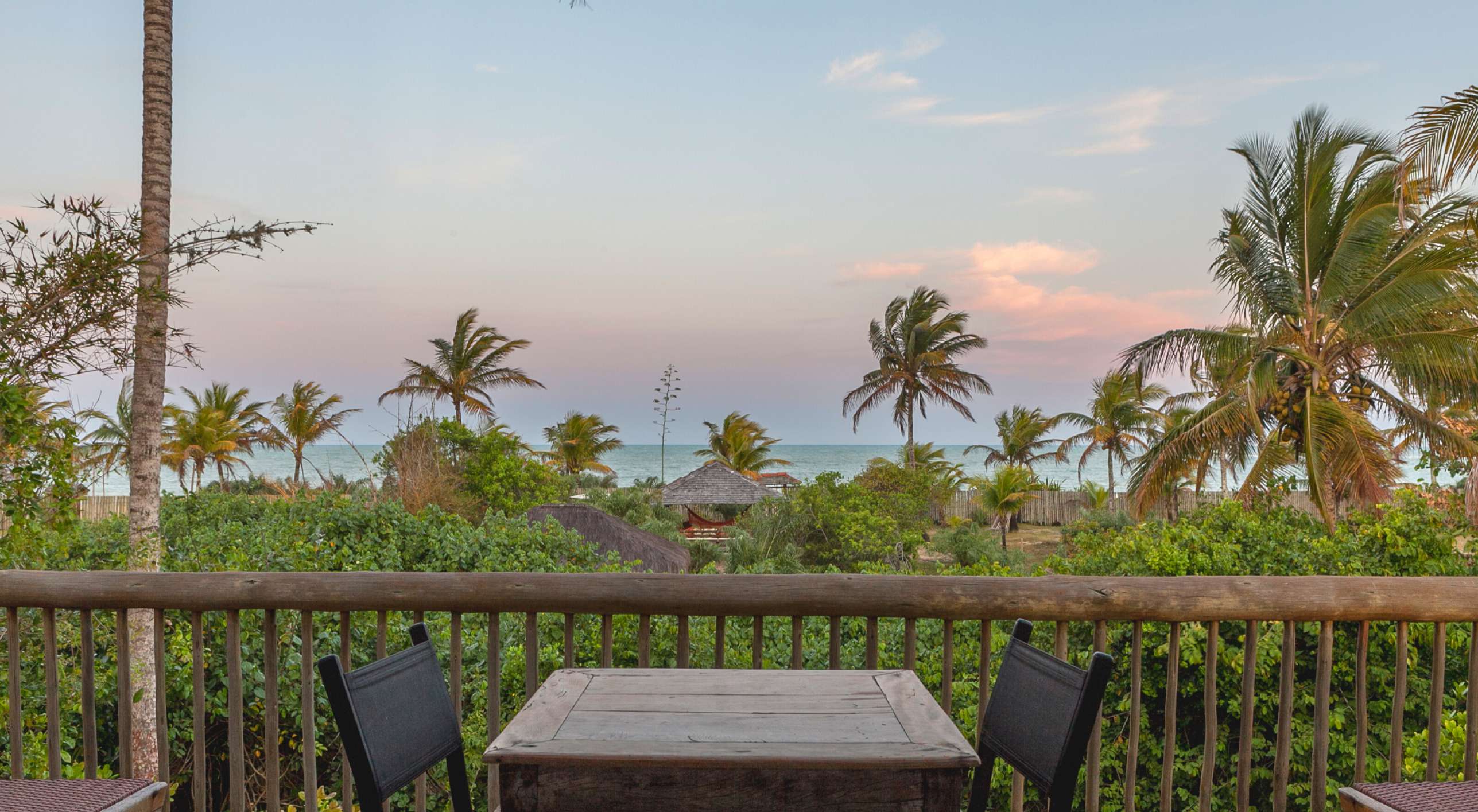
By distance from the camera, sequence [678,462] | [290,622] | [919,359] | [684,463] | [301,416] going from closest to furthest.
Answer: [290,622]
[301,416]
[919,359]
[684,463]
[678,462]

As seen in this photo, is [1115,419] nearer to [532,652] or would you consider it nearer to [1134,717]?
[1134,717]

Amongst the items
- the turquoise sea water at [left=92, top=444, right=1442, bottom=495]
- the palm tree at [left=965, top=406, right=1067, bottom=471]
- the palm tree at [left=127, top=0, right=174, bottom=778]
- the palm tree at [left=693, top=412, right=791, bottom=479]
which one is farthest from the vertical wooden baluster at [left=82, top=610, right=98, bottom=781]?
the turquoise sea water at [left=92, top=444, right=1442, bottom=495]

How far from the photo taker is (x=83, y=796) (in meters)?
1.79

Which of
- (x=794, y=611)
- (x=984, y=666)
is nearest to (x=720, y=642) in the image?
(x=794, y=611)

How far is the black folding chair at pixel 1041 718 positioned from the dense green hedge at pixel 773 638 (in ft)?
13.5

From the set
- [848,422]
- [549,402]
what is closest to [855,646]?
[848,422]

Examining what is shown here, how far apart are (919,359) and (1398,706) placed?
3078 cm

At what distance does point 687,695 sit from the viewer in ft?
5.70

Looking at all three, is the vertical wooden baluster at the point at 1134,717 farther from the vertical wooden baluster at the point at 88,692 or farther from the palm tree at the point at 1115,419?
the palm tree at the point at 1115,419

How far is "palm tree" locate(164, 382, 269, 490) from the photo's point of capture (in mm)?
26000

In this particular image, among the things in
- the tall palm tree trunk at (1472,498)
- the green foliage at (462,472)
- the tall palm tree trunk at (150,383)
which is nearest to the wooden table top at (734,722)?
the tall palm tree trunk at (150,383)

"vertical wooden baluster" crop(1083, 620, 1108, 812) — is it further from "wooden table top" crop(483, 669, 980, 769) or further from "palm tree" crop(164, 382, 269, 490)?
"palm tree" crop(164, 382, 269, 490)

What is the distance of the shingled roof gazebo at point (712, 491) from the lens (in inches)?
938

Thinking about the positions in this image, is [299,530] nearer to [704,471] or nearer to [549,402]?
[704,471]
